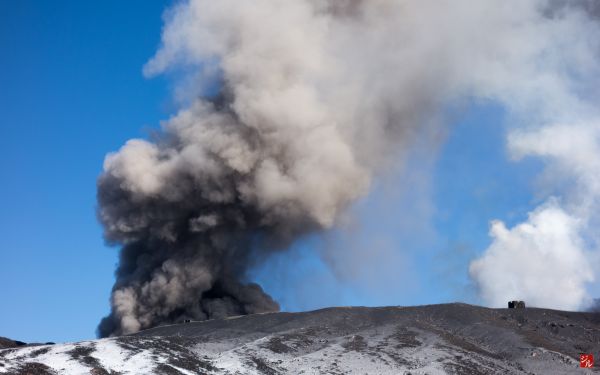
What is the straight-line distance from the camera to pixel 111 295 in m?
91.4

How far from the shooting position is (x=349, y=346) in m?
66.8

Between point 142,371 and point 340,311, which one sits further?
point 340,311

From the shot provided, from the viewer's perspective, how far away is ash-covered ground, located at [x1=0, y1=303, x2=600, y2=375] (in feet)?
198

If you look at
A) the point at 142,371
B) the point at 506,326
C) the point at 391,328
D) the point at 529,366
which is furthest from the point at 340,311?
the point at 142,371

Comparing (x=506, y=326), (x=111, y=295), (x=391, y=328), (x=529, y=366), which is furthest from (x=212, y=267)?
(x=529, y=366)

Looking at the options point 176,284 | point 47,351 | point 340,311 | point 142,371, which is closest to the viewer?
point 142,371

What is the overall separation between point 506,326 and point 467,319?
3.57 metres

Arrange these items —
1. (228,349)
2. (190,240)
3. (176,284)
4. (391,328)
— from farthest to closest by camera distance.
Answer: (190,240) → (176,284) → (391,328) → (228,349)

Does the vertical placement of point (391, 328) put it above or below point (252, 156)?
below

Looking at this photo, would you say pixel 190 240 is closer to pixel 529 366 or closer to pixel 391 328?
pixel 391 328

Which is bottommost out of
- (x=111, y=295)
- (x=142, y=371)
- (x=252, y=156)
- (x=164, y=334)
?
(x=142, y=371)

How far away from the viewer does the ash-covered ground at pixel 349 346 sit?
60.2m

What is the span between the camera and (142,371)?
189 ft

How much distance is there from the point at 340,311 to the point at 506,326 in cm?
1485
